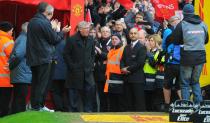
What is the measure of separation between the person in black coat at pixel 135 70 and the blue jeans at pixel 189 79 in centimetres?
159

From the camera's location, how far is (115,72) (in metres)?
13.9

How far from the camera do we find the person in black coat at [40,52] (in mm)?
11547

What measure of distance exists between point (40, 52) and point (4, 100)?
5.90 ft

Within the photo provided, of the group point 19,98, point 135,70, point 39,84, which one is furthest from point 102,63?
point 39,84

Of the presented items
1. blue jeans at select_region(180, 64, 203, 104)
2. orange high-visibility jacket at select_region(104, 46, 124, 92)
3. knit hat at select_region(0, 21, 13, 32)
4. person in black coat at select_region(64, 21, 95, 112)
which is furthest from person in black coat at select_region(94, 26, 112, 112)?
blue jeans at select_region(180, 64, 203, 104)

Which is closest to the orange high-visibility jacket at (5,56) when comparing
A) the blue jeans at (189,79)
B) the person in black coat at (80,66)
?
the person in black coat at (80,66)

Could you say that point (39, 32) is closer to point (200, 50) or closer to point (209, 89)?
point (200, 50)

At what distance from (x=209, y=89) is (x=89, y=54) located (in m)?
3.06

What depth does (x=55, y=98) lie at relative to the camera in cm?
1441

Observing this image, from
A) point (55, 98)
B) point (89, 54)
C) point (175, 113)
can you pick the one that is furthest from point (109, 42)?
point (175, 113)

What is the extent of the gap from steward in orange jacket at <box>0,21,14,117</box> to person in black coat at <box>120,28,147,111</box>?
2.62 m

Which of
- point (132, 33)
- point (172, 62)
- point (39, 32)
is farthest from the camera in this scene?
point (132, 33)

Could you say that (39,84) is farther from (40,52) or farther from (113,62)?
(113,62)

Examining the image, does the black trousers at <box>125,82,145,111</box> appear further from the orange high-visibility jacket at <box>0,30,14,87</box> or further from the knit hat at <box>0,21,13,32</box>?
the knit hat at <box>0,21,13,32</box>
